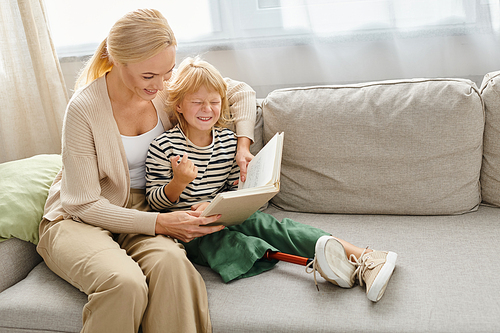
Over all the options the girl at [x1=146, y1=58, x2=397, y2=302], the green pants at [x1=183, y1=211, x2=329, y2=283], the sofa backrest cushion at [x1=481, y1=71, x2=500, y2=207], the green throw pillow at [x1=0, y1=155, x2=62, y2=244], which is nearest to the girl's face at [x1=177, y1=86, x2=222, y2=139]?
the girl at [x1=146, y1=58, x2=397, y2=302]

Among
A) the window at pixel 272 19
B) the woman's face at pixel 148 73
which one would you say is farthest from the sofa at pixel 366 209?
the woman's face at pixel 148 73

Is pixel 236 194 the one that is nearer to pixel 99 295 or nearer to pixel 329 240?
pixel 329 240

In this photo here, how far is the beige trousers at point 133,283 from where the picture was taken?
3.47 feet

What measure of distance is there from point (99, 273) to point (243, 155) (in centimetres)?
60

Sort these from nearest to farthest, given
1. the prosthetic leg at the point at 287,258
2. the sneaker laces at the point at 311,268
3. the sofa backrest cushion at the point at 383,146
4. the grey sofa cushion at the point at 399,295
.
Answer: the grey sofa cushion at the point at 399,295, the sneaker laces at the point at 311,268, the prosthetic leg at the point at 287,258, the sofa backrest cushion at the point at 383,146

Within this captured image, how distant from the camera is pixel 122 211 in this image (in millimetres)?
1290

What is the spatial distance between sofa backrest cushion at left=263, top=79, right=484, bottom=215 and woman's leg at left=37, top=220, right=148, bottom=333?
28.0 inches

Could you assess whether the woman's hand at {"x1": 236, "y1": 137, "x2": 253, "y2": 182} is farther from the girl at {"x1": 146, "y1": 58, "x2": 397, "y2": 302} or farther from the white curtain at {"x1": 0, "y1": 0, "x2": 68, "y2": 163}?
the white curtain at {"x1": 0, "y1": 0, "x2": 68, "y2": 163}

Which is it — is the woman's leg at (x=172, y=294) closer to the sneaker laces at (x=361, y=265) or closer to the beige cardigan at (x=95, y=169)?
the beige cardigan at (x=95, y=169)

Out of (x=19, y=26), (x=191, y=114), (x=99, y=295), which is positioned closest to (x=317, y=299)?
(x=99, y=295)

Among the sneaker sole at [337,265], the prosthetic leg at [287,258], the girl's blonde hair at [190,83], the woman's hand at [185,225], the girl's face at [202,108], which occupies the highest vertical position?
the girl's blonde hair at [190,83]

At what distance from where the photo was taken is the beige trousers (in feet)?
3.47

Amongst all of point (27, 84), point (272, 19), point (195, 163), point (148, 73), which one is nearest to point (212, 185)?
point (195, 163)

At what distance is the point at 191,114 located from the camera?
140 cm
